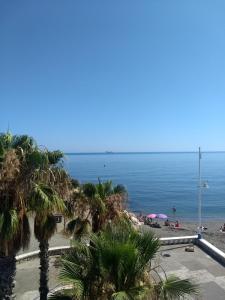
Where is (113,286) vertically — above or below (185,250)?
above

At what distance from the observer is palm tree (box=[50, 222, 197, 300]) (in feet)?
27.6

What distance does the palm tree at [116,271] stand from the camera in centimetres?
840

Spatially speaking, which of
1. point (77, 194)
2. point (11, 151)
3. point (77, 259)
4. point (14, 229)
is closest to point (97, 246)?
point (77, 259)

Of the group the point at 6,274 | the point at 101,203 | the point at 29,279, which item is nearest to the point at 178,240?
the point at 29,279

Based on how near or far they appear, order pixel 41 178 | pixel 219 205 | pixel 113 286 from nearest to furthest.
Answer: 1. pixel 113 286
2. pixel 41 178
3. pixel 219 205

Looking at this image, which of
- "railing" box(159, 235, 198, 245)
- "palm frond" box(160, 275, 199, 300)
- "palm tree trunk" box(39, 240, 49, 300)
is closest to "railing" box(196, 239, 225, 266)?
"railing" box(159, 235, 198, 245)

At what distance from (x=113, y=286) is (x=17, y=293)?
1123 centimetres

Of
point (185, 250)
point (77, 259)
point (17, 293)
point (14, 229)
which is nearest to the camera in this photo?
point (77, 259)

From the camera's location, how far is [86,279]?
28.9 feet

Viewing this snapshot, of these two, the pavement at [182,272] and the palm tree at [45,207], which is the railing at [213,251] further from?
the palm tree at [45,207]

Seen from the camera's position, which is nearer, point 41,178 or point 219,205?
point 41,178

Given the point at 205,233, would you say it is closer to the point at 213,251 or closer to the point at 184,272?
the point at 213,251

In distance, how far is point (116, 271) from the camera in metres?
8.45

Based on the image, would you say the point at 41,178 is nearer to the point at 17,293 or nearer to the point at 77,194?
the point at 77,194
